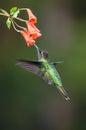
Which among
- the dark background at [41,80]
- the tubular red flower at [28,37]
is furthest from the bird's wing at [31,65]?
the dark background at [41,80]

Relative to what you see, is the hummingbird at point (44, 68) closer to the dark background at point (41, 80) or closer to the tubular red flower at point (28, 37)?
the tubular red flower at point (28, 37)

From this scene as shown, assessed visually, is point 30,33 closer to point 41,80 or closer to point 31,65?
point 31,65

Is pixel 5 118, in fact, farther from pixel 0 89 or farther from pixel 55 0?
pixel 55 0

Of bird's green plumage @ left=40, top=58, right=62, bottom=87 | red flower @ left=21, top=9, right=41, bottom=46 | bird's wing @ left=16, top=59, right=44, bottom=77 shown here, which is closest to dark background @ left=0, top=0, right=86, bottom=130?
bird's green plumage @ left=40, top=58, right=62, bottom=87

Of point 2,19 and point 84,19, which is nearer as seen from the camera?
point 2,19

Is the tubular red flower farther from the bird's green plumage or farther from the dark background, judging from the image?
the dark background

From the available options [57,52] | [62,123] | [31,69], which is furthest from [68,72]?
[31,69]

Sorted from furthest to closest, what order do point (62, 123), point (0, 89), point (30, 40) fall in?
point (62, 123) → point (0, 89) → point (30, 40)

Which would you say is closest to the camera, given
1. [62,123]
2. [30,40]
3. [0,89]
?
[30,40]

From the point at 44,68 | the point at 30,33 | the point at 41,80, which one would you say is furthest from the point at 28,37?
the point at 41,80
